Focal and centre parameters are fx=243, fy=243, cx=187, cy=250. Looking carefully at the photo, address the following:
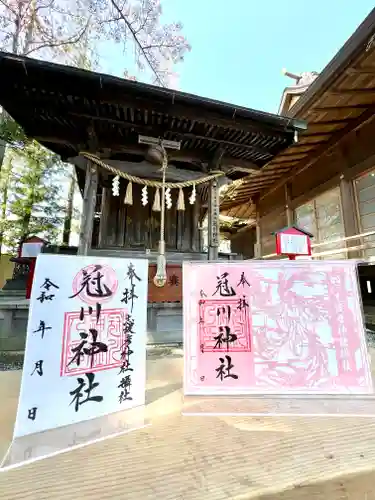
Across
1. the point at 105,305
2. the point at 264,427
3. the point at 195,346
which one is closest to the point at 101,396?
the point at 105,305

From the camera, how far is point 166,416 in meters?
1.76

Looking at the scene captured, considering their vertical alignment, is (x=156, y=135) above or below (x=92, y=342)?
above

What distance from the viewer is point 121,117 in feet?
12.7

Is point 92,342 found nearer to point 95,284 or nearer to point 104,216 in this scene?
point 95,284

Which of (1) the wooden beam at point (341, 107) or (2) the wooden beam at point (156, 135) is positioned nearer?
(2) the wooden beam at point (156, 135)

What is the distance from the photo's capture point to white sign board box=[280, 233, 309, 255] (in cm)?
396

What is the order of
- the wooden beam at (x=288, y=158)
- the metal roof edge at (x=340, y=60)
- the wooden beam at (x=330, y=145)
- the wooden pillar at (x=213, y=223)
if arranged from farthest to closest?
the wooden beam at (x=288, y=158), the wooden beam at (x=330, y=145), the wooden pillar at (x=213, y=223), the metal roof edge at (x=340, y=60)

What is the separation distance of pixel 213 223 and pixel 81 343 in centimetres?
336

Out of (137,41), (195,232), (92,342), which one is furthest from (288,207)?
(92,342)

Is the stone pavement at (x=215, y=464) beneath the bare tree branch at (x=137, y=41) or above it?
beneath

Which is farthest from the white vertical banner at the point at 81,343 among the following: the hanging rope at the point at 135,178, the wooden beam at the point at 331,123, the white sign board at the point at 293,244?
the wooden beam at the point at 331,123

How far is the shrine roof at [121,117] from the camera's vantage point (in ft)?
10.8

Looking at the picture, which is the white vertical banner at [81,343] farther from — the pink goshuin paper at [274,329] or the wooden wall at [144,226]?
the wooden wall at [144,226]

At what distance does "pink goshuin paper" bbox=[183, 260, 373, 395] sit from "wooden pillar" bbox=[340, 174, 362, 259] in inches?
202
